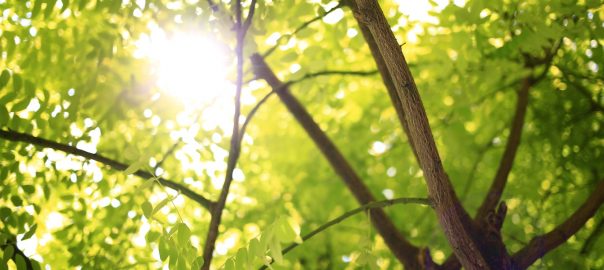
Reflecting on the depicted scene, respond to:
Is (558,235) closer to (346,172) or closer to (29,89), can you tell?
(346,172)

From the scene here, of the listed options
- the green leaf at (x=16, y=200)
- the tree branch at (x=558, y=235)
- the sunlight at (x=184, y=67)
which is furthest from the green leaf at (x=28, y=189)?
the tree branch at (x=558, y=235)

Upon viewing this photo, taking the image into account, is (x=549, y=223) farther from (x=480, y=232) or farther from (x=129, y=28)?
(x=129, y=28)

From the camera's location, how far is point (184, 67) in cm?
312

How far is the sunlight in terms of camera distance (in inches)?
112

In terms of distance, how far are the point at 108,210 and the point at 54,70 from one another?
2.63 feet

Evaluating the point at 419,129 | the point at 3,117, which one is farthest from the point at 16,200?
the point at 419,129

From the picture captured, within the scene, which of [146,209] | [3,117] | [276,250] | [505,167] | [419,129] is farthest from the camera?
[505,167]

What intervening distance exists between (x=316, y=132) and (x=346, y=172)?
0.89 feet

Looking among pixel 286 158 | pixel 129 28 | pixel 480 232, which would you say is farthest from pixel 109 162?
pixel 286 158

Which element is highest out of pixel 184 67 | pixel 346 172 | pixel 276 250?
pixel 184 67

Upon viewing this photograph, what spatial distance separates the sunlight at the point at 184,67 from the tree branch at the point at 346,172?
0.24 metres

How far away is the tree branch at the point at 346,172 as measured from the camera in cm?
276

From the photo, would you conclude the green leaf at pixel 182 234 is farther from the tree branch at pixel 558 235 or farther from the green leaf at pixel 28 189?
the tree branch at pixel 558 235

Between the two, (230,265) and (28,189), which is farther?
(28,189)
